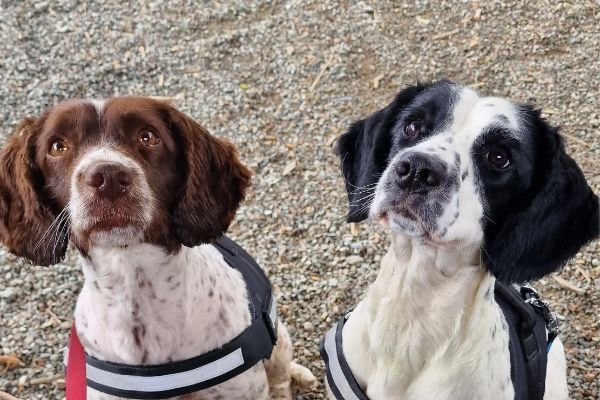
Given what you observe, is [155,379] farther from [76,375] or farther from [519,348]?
[519,348]

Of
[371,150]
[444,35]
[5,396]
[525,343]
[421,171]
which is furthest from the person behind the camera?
[444,35]

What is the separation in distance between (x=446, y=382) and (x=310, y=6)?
3658mm

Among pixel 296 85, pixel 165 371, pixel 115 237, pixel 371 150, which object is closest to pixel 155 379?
pixel 165 371

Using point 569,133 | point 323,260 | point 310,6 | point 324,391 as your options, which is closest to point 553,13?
point 569,133

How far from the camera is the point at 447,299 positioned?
2.17 meters

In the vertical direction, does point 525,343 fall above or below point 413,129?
below

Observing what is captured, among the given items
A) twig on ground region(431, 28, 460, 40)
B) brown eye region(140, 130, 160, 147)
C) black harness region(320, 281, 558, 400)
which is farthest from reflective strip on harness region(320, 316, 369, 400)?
twig on ground region(431, 28, 460, 40)

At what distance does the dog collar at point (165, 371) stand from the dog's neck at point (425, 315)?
15.9 inches

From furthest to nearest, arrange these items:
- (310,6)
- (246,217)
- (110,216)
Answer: (310,6), (246,217), (110,216)

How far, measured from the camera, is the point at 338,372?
2.45 m

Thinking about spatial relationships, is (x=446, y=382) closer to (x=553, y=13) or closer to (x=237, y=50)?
(x=237, y=50)

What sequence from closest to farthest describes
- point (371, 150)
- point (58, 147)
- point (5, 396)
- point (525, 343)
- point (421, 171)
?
point (421, 171) < point (58, 147) < point (371, 150) < point (525, 343) < point (5, 396)

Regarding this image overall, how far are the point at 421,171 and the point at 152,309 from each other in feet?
3.21

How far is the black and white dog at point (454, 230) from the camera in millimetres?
1978
